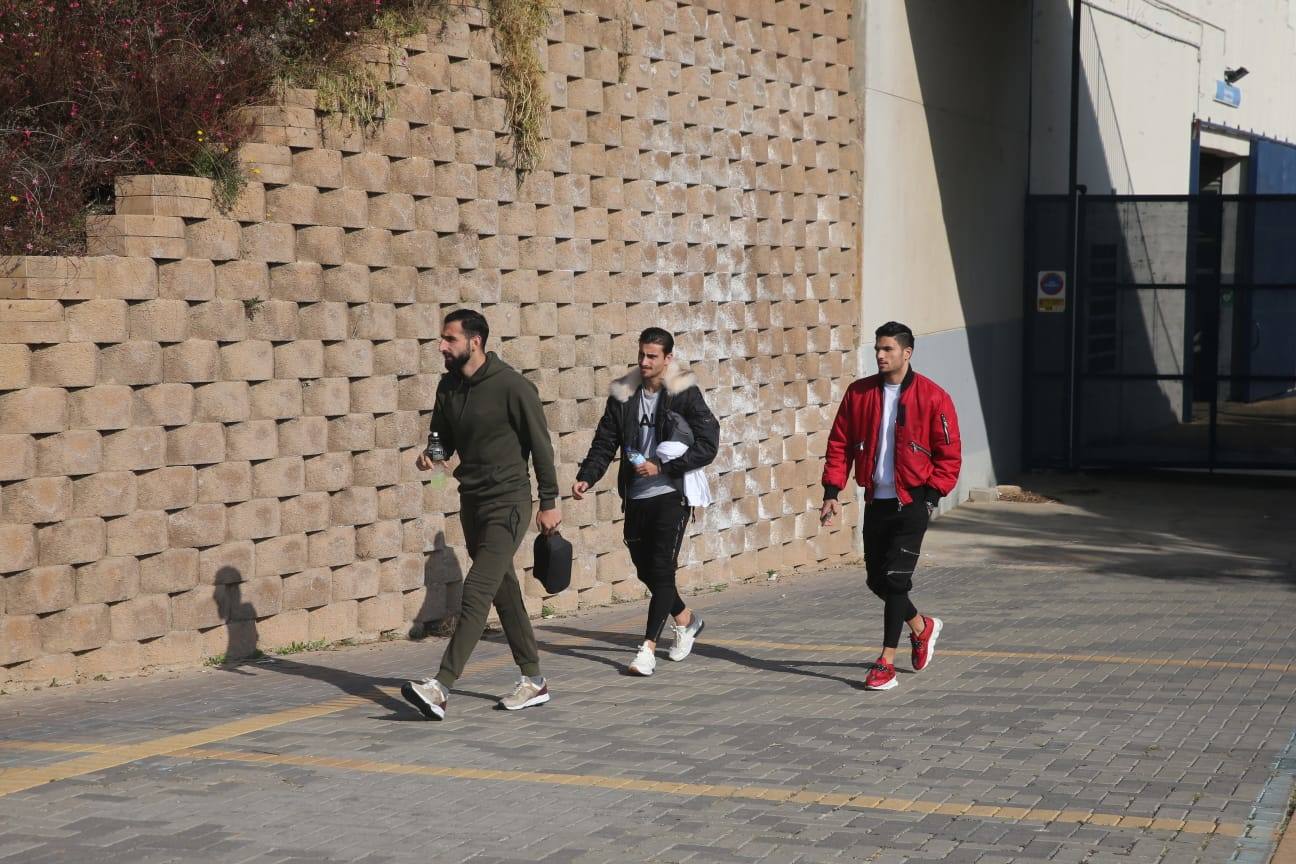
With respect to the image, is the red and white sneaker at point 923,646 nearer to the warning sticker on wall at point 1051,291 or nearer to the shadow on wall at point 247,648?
the shadow on wall at point 247,648

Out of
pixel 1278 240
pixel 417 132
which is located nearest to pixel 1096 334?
pixel 1278 240

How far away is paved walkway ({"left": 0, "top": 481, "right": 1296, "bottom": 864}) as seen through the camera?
591 cm

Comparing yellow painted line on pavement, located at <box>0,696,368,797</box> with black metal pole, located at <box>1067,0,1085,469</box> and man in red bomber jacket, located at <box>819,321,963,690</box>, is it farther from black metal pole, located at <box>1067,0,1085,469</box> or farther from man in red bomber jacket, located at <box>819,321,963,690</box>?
black metal pole, located at <box>1067,0,1085,469</box>

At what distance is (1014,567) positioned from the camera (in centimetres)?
1413

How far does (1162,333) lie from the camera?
774 inches

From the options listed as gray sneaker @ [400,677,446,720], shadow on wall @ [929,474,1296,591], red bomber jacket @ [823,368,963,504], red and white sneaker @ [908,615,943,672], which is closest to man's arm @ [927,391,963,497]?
red bomber jacket @ [823,368,963,504]

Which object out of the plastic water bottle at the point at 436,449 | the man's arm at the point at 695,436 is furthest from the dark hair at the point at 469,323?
the man's arm at the point at 695,436

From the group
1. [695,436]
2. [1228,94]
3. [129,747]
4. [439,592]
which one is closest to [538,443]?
[695,436]

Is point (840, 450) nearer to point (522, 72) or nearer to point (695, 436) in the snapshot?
point (695, 436)

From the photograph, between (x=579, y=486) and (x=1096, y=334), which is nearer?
(x=579, y=486)

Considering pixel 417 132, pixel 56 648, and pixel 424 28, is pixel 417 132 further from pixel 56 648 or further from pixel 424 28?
pixel 56 648

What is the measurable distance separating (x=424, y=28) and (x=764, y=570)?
560 cm

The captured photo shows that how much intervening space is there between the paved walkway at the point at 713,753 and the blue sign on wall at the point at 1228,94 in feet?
64.3

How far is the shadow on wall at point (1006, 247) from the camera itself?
17.8 meters
